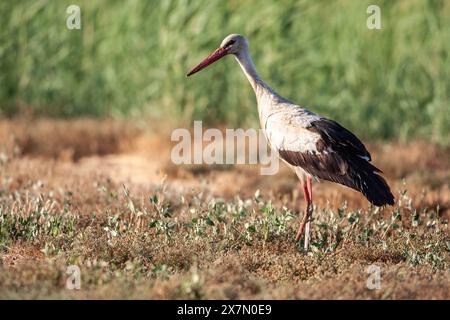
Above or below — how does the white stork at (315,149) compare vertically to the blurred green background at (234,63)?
below

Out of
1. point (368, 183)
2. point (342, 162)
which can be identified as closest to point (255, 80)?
point (342, 162)

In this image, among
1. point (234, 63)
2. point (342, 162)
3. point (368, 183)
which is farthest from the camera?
point (234, 63)

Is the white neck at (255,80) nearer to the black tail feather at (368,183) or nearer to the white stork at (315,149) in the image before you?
the white stork at (315,149)

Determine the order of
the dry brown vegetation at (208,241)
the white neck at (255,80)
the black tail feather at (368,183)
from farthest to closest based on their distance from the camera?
the white neck at (255,80), the black tail feather at (368,183), the dry brown vegetation at (208,241)

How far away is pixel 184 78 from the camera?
1088cm

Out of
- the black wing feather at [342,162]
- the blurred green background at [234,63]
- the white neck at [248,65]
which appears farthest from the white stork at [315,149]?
the blurred green background at [234,63]

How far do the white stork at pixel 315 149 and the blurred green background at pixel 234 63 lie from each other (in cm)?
366

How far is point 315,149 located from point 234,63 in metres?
4.69

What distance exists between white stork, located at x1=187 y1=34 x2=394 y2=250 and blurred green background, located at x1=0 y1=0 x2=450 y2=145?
3.66 meters

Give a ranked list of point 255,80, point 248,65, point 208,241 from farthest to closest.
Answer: point 248,65
point 255,80
point 208,241

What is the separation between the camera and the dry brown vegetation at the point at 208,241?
5.38 metres

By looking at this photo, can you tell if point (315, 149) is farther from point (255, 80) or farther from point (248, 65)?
point (248, 65)

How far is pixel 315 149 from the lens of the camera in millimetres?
6785

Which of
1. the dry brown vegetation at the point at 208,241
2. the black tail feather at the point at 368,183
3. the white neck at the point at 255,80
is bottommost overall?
the dry brown vegetation at the point at 208,241
